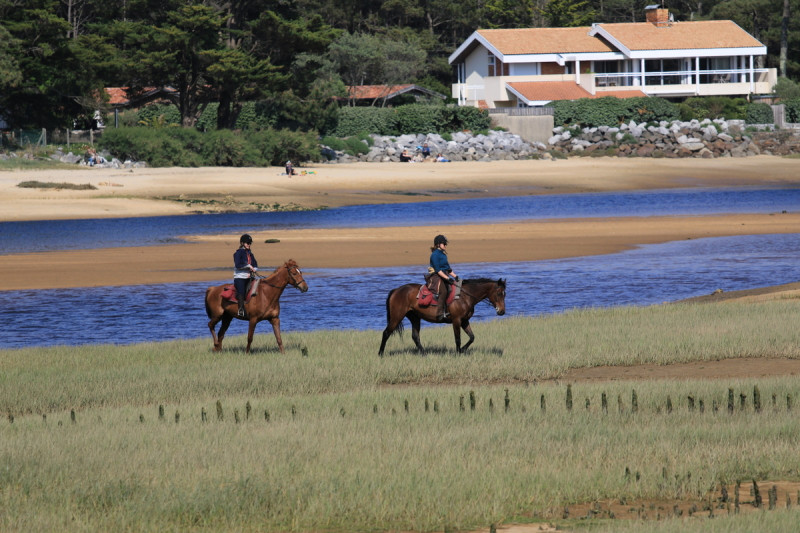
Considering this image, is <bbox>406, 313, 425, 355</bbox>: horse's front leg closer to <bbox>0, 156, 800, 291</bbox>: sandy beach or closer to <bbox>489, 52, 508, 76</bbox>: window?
<bbox>0, 156, 800, 291</bbox>: sandy beach

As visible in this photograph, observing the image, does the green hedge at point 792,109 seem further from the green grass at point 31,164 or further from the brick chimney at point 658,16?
the green grass at point 31,164

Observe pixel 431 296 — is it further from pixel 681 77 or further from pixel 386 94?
pixel 681 77

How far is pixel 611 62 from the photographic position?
95.6m

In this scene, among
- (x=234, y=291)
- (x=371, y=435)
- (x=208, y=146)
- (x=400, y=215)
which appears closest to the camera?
(x=371, y=435)

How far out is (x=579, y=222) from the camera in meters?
45.1

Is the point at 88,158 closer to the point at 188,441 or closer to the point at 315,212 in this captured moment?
the point at 315,212

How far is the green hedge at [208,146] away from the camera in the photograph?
64.7 meters

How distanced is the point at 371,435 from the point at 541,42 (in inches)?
3389

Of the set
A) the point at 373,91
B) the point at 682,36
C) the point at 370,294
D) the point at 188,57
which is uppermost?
the point at 682,36

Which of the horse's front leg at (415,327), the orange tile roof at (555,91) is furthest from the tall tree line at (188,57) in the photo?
the horse's front leg at (415,327)

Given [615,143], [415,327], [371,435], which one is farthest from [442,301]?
[615,143]

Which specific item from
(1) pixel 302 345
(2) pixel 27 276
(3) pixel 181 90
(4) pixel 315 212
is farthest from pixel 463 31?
(1) pixel 302 345

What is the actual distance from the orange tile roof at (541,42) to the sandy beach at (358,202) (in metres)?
19.5

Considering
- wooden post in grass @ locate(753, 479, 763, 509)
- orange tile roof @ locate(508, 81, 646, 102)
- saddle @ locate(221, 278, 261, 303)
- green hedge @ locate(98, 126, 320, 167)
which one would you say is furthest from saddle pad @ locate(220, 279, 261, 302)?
orange tile roof @ locate(508, 81, 646, 102)
